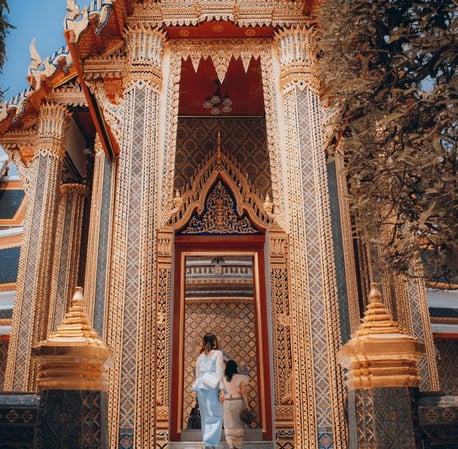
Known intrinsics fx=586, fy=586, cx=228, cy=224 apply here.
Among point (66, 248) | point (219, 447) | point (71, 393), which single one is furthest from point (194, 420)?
point (71, 393)

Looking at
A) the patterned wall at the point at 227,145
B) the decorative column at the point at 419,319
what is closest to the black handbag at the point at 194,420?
the decorative column at the point at 419,319

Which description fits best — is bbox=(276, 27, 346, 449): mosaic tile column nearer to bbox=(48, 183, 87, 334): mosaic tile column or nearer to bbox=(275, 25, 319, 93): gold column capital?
bbox=(275, 25, 319, 93): gold column capital

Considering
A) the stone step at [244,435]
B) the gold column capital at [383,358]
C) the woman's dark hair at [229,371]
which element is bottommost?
the stone step at [244,435]

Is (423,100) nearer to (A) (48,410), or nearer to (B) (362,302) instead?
(A) (48,410)

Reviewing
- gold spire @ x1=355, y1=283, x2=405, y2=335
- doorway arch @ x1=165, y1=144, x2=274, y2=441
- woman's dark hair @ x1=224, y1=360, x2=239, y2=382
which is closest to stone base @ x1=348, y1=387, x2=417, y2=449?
gold spire @ x1=355, y1=283, x2=405, y2=335

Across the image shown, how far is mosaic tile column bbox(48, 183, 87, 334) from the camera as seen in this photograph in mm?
7895

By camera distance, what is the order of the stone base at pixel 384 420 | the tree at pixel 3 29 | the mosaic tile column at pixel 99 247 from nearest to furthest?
1. the stone base at pixel 384 420
2. the tree at pixel 3 29
3. the mosaic tile column at pixel 99 247

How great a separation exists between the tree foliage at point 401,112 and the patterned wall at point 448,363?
6.33 metres

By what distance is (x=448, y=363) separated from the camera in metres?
9.24

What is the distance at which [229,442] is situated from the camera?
5.60 meters

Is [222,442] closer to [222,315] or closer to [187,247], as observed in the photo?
[187,247]

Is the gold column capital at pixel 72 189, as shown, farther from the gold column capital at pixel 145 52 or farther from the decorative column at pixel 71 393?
the decorative column at pixel 71 393

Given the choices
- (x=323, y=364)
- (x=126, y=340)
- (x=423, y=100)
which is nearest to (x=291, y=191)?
(x=323, y=364)

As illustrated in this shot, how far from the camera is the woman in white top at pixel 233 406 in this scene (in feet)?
18.1
